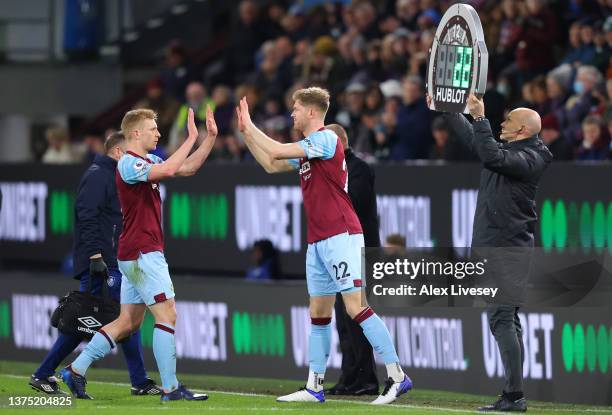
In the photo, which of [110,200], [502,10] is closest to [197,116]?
[502,10]

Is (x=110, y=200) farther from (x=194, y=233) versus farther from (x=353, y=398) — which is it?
(x=194, y=233)

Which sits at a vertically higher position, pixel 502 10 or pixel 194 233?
pixel 502 10

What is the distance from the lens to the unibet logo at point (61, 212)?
60.3ft

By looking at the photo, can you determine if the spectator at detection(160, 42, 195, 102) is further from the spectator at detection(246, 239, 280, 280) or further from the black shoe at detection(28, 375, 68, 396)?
the black shoe at detection(28, 375, 68, 396)

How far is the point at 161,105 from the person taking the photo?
21.5 meters

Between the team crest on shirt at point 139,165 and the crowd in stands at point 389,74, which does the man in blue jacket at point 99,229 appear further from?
the crowd in stands at point 389,74

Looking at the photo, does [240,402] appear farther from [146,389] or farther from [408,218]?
[408,218]

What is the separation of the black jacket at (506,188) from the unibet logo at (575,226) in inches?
100

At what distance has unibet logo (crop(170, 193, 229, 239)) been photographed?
1712 cm

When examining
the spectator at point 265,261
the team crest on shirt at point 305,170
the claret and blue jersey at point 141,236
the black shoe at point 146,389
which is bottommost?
the black shoe at point 146,389

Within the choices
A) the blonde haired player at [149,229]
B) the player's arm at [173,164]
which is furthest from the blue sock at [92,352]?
the player's arm at [173,164]

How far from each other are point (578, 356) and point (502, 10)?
593cm

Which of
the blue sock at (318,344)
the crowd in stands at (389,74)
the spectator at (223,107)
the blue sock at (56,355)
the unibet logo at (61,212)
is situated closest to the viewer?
the blue sock at (318,344)

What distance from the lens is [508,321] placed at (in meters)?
10.9
